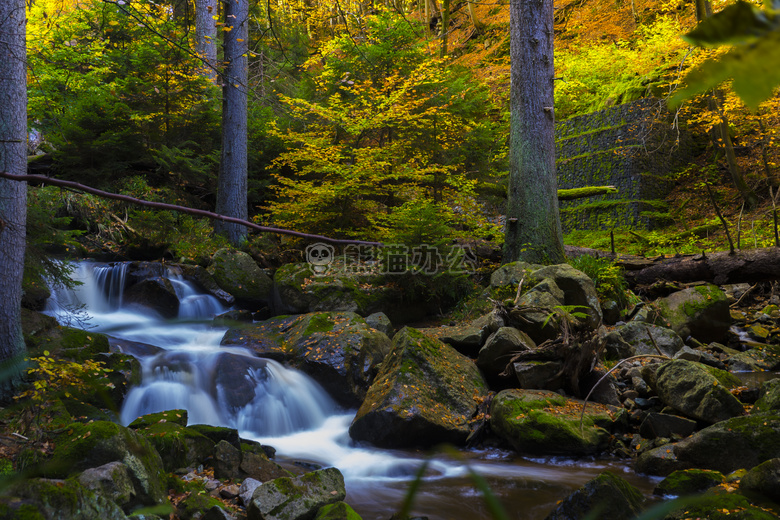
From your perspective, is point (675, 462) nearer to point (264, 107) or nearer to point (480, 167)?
point (480, 167)

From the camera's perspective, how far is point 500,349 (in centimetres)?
573

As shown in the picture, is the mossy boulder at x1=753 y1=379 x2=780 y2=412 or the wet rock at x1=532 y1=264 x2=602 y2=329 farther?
the wet rock at x1=532 y1=264 x2=602 y2=329

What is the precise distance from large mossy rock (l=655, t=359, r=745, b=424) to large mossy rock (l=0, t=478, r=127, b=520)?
463 cm

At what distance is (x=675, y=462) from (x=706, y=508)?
5.29ft

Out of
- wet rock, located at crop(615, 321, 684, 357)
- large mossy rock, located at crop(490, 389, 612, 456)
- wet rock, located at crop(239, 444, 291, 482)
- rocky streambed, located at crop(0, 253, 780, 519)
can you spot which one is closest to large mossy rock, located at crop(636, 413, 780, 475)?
rocky streambed, located at crop(0, 253, 780, 519)

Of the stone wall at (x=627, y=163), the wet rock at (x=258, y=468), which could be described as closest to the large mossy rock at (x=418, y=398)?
the wet rock at (x=258, y=468)

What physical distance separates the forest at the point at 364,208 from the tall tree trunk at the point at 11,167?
0.06 ft

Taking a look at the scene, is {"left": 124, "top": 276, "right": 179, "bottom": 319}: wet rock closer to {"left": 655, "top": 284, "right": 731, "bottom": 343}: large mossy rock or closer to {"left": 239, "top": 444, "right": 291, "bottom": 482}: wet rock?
{"left": 239, "top": 444, "right": 291, "bottom": 482}: wet rock

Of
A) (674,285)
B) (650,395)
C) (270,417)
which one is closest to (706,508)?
(650,395)

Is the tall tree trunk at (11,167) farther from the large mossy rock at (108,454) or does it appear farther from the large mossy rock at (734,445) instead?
the large mossy rock at (734,445)

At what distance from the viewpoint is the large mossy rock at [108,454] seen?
9.82 feet

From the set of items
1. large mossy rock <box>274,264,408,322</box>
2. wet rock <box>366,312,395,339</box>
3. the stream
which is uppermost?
large mossy rock <box>274,264,408,322</box>

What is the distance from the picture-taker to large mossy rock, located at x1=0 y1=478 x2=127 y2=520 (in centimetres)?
196

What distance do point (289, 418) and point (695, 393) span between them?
14.3 ft
